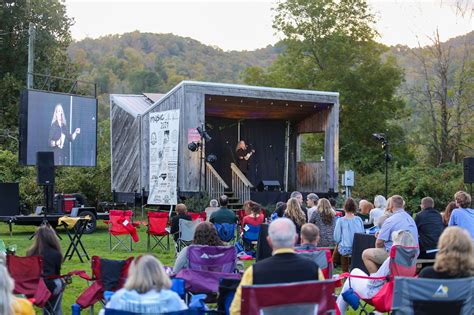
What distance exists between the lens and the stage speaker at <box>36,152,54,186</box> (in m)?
14.5

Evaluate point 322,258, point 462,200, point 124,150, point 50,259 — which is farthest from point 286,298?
point 124,150

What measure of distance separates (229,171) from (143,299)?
63.7ft

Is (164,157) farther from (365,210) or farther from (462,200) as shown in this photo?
(462,200)

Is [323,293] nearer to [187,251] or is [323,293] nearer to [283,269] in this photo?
[283,269]

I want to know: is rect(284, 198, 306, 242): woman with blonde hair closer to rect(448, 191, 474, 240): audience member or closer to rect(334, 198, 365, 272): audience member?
rect(334, 198, 365, 272): audience member

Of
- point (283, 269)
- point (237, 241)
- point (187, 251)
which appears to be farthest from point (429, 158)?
point (283, 269)

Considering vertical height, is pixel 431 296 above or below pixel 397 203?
below

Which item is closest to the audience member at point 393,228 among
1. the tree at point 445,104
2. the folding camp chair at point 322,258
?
the folding camp chair at point 322,258

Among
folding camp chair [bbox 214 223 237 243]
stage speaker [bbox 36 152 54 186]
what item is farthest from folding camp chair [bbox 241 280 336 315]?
stage speaker [bbox 36 152 54 186]

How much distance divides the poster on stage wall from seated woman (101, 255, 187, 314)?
14.6 metres

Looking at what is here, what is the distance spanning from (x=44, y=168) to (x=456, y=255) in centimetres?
1119

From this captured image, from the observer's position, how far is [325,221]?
33.4 feet

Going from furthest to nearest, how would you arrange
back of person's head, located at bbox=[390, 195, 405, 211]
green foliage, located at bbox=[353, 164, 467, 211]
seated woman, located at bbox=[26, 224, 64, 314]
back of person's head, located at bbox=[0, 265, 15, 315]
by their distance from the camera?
1. green foliage, located at bbox=[353, 164, 467, 211]
2. back of person's head, located at bbox=[390, 195, 405, 211]
3. seated woman, located at bbox=[26, 224, 64, 314]
4. back of person's head, located at bbox=[0, 265, 15, 315]

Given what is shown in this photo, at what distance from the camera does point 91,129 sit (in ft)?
60.7
